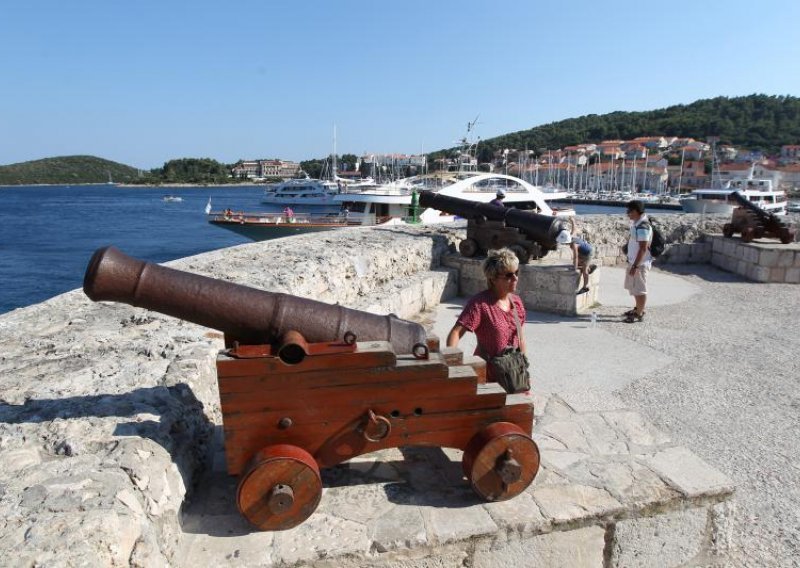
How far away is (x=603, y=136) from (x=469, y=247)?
122 m

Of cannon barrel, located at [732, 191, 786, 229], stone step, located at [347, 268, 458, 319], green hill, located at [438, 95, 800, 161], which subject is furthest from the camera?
green hill, located at [438, 95, 800, 161]

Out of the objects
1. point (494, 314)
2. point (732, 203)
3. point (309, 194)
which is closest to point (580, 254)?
point (494, 314)

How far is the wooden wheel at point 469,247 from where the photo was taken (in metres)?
6.52

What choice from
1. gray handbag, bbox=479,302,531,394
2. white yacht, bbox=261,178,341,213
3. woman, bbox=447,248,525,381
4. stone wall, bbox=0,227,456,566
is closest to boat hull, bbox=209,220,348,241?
stone wall, bbox=0,227,456,566

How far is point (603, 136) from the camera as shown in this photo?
11725cm

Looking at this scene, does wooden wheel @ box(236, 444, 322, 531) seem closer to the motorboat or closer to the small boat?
the small boat

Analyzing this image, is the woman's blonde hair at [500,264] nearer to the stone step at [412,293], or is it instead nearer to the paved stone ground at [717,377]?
the paved stone ground at [717,377]

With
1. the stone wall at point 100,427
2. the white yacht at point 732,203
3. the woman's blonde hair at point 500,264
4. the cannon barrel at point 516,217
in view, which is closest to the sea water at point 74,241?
the cannon barrel at point 516,217

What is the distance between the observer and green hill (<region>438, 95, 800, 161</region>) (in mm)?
96625

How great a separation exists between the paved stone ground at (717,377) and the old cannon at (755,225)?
1.43 metres

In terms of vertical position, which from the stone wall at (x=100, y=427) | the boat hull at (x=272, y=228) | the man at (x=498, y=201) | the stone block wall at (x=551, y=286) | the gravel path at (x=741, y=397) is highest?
the man at (x=498, y=201)

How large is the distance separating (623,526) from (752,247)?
23.2 ft

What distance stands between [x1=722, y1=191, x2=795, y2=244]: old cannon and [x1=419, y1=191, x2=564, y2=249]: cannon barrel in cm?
398

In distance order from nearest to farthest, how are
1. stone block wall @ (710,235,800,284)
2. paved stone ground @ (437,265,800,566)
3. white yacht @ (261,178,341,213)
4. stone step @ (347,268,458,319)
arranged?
paved stone ground @ (437,265,800,566), stone step @ (347,268,458,319), stone block wall @ (710,235,800,284), white yacht @ (261,178,341,213)
